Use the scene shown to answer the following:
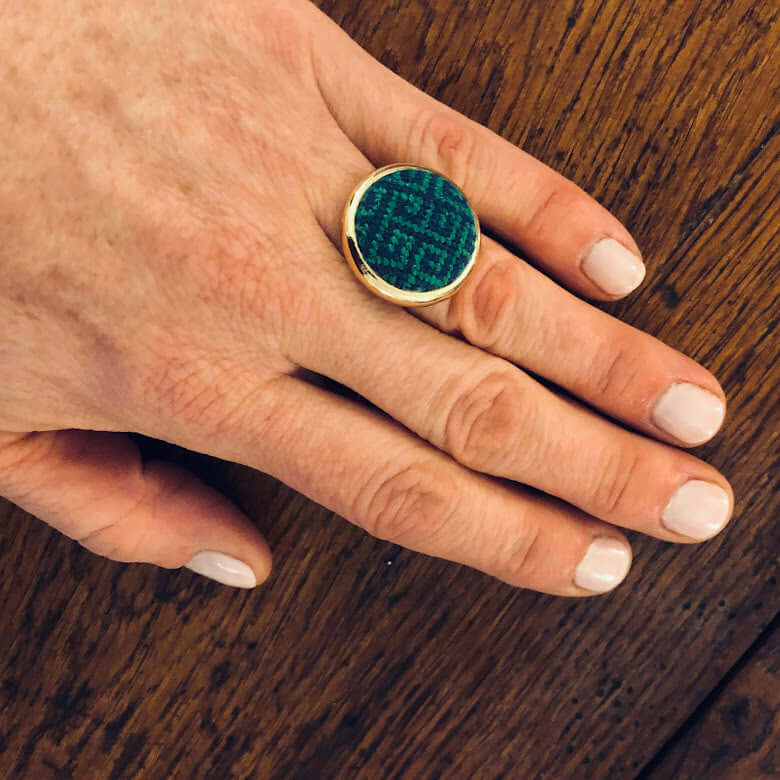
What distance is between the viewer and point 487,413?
0.65 m

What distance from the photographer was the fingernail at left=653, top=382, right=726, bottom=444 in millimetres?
652

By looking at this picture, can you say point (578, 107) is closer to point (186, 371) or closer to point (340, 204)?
point (340, 204)

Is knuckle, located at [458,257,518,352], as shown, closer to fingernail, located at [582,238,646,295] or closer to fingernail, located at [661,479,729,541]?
fingernail, located at [582,238,646,295]

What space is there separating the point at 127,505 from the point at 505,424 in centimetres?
41

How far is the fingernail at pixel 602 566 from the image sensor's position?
70cm

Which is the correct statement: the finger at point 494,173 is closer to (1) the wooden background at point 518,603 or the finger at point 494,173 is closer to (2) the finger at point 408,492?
(1) the wooden background at point 518,603

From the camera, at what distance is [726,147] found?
0.68m

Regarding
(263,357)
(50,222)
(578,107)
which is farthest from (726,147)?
(50,222)

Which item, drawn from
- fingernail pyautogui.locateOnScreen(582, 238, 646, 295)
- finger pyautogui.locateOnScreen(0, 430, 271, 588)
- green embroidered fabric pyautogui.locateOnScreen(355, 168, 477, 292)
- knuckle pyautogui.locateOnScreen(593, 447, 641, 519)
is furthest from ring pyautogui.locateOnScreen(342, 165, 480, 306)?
finger pyautogui.locateOnScreen(0, 430, 271, 588)

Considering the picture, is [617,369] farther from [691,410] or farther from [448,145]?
[448,145]

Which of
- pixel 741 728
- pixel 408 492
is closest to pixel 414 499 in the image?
Answer: pixel 408 492

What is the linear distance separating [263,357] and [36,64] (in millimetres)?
306

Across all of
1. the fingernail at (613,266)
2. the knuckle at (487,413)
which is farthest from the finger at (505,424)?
the fingernail at (613,266)

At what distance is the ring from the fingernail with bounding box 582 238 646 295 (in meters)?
0.12
